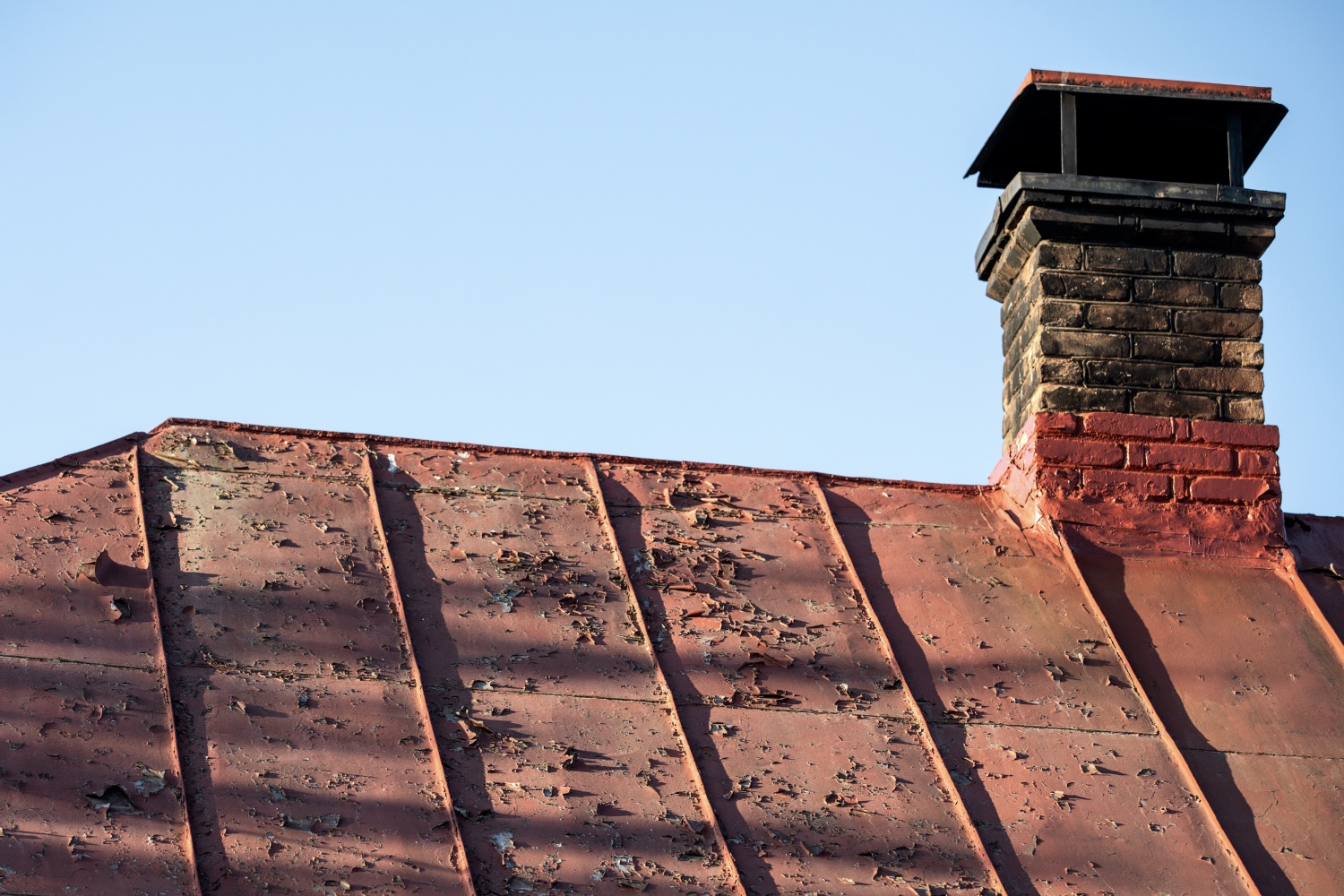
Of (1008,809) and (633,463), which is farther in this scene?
(633,463)

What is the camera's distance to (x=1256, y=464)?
17.9 feet

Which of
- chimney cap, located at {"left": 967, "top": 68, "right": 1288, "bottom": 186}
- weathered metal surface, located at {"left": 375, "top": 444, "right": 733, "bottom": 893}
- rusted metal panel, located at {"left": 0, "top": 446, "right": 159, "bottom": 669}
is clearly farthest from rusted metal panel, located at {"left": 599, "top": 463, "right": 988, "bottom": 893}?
chimney cap, located at {"left": 967, "top": 68, "right": 1288, "bottom": 186}

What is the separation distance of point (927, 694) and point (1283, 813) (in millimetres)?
1054

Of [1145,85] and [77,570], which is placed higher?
[1145,85]

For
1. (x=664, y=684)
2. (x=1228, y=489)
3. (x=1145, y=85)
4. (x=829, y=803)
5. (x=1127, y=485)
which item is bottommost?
(x=829, y=803)

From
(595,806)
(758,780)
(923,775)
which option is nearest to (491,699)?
(595,806)

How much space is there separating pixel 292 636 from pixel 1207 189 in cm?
390

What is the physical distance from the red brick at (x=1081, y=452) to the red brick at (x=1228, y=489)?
0.98 feet

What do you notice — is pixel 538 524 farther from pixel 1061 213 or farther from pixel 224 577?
pixel 1061 213

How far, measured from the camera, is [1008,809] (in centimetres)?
394

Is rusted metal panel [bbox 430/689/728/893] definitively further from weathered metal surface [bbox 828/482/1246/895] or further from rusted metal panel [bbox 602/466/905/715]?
weathered metal surface [bbox 828/482/1246/895]

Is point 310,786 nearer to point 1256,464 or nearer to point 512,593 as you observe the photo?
point 512,593

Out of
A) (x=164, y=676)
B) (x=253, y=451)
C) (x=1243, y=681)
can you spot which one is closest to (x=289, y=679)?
(x=164, y=676)

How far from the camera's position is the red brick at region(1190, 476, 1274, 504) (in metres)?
5.37
